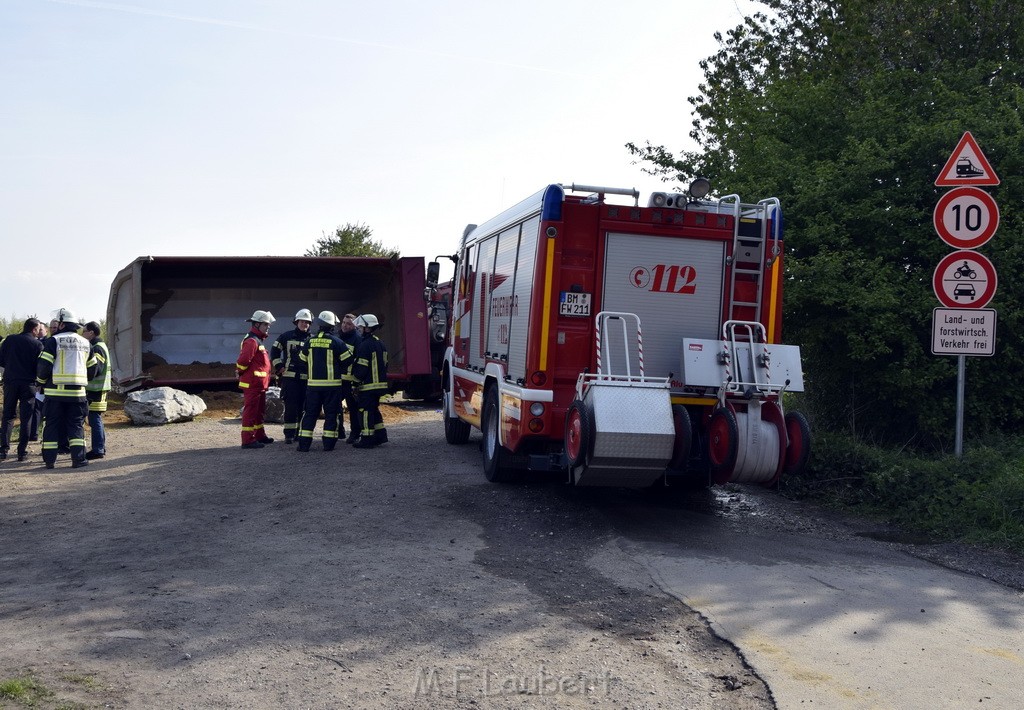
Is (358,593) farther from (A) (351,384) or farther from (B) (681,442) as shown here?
(A) (351,384)

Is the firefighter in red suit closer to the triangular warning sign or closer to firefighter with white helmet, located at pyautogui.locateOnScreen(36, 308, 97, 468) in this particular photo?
firefighter with white helmet, located at pyautogui.locateOnScreen(36, 308, 97, 468)

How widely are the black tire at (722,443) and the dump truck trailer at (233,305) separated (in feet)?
33.2

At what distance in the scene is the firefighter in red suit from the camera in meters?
12.5

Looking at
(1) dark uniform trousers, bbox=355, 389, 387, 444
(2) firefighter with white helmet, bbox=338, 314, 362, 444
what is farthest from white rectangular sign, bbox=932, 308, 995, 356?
(2) firefighter with white helmet, bbox=338, 314, 362, 444

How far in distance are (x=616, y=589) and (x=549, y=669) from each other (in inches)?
58.1

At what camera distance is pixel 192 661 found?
4543mm

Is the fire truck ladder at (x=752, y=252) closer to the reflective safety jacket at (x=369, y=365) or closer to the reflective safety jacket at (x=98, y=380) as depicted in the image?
the reflective safety jacket at (x=369, y=365)

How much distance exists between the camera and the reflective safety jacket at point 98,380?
37.9ft

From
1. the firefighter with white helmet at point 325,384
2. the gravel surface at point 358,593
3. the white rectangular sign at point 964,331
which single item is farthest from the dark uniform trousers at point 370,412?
the white rectangular sign at point 964,331

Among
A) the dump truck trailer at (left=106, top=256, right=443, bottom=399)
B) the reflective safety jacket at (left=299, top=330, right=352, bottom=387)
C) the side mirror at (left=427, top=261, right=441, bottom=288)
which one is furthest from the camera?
the dump truck trailer at (left=106, top=256, right=443, bottom=399)

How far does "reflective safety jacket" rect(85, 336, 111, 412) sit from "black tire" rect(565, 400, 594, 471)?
6.57m

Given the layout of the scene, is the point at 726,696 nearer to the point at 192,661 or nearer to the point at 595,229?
the point at 192,661

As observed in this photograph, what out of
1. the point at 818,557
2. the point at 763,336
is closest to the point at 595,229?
the point at 763,336

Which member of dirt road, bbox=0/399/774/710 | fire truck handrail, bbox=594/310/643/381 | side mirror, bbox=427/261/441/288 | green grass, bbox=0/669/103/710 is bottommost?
green grass, bbox=0/669/103/710
